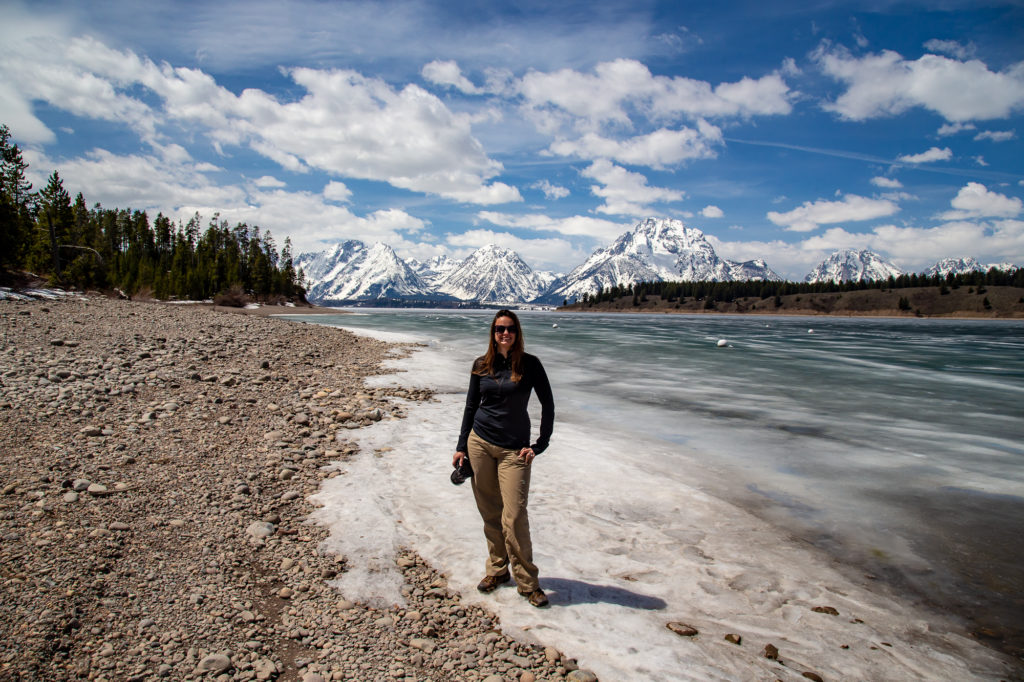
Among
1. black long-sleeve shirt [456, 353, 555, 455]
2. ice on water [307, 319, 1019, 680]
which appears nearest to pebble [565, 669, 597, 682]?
ice on water [307, 319, 1019, 680]

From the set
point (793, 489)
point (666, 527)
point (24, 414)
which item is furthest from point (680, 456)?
point (24, 414)

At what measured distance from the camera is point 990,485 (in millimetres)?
11531

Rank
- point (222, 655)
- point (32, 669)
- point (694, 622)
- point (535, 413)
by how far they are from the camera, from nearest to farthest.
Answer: point (32, 669)
point (222, 655)
point (694, 622)
point (535, 413)

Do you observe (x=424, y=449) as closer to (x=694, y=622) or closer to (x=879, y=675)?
(x=694, y=622)

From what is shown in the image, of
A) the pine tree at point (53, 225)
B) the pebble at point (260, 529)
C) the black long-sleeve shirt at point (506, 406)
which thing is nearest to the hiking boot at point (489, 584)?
the black long-sleeve shirt at point (506, 406)

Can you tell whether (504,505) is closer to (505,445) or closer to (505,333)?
(505,445)

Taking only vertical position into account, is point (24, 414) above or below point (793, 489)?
above

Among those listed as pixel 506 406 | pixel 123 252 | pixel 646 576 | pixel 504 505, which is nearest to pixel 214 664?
pixel 504 505

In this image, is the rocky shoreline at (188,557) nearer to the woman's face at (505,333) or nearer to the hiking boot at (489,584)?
the hiking boot at (489,584)

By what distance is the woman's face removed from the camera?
20.1ft

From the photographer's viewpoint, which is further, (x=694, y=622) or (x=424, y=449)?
(x=424, y=449)

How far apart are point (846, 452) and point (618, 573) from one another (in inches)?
406

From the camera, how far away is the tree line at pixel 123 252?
182ft

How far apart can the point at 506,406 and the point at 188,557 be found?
4493mm
